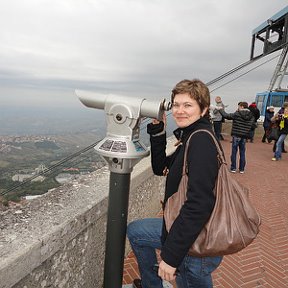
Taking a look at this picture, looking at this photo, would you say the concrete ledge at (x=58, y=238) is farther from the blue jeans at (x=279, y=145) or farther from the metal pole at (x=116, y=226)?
the blue jeans at (x=279, y=145)

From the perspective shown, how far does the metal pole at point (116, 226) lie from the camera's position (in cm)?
190

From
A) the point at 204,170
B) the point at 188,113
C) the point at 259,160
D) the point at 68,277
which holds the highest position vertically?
the point at 188,113

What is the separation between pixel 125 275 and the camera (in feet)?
9.75

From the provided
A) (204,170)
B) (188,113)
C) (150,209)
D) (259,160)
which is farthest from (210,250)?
(259,160)

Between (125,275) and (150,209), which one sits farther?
(150,209)

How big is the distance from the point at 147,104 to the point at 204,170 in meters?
0.55

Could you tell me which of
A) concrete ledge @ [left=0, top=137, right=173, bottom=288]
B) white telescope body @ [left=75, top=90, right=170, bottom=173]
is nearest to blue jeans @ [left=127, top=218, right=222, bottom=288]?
concrete ledge @ [left=0, top=137, right=173, bottom=288]

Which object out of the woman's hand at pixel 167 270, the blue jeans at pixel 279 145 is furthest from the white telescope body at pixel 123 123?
the blue jeans at pixel 279 145

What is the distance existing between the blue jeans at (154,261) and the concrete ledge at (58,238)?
0.35m

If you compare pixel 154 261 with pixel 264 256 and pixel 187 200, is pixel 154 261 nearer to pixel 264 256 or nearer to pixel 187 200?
pixel 187 200

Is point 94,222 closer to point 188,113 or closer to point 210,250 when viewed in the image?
point 210,250

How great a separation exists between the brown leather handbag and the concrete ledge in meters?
0.68

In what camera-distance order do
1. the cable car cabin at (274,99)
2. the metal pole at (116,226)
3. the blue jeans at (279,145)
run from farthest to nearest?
the cable car cabin at (274,99) < the blue jeans at (279,145) < the metal pole at (116,226)

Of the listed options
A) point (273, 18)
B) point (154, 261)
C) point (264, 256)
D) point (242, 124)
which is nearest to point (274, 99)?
point (273, 18)
